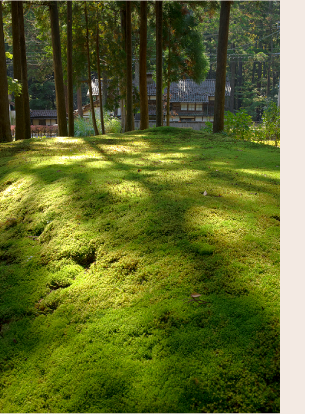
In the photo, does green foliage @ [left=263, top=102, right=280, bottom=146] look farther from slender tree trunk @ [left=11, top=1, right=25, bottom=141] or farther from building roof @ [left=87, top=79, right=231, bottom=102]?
building roof @ [left=87, top=79, right=231, bottom=102]

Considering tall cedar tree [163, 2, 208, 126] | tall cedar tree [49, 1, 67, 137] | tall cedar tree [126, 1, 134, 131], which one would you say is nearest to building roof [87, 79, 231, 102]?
tall cedar tree [163, 2, 208, 126]

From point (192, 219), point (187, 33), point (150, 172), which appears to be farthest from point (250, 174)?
point (187, 33)

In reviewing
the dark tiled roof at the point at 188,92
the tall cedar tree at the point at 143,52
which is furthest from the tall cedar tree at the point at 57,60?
the dark tiled roof at the point at 188,92

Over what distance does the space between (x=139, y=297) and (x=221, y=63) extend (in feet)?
36.9

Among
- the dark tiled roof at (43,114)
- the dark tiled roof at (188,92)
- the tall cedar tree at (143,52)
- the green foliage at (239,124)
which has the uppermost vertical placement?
the dark tiled roof at (188,92)

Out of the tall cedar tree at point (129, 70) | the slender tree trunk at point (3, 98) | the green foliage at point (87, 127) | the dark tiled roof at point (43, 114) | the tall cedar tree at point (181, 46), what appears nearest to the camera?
the slender tree trunk at point (3, 98)

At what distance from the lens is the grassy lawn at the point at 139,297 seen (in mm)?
1623

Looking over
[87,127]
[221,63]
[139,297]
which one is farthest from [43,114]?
[139,297]

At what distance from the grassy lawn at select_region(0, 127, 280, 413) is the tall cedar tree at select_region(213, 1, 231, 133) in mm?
8378

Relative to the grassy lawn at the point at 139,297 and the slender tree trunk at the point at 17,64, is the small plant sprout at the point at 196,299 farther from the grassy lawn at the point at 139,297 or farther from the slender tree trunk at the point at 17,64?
the slender tree trunk at the point at 17,64

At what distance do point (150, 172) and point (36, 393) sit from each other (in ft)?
10.9

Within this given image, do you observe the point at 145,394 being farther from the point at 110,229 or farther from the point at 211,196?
the point at 211,196

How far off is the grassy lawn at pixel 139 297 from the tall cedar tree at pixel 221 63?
27.5 feet

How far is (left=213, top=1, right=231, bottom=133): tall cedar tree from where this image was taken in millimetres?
11156
